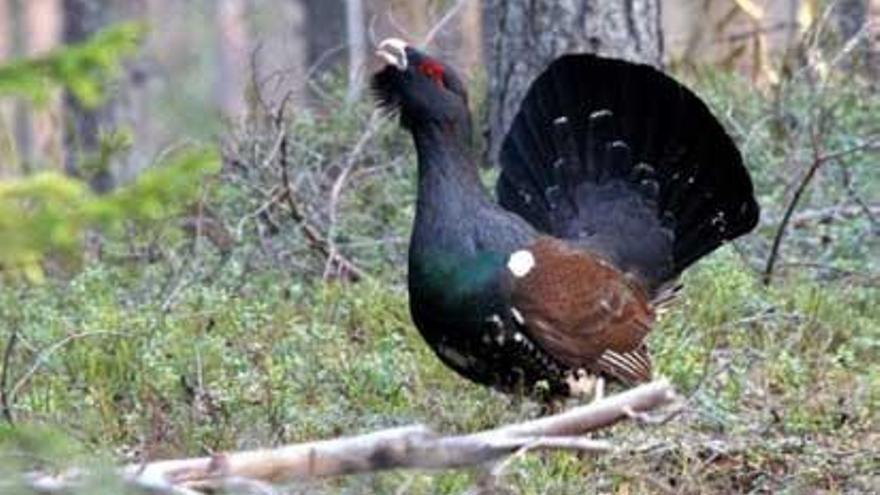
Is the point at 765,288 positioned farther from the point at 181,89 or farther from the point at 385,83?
the point at 181,89

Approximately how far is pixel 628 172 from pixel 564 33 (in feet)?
5.94

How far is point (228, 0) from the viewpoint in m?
34.8

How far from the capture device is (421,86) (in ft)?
21.6

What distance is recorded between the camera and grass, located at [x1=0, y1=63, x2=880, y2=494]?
19.6ft

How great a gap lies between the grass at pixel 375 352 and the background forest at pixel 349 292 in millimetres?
13

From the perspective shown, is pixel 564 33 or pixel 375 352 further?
pixel 564 33

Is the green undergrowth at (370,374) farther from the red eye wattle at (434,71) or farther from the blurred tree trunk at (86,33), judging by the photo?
the blurred tree trunk at (86,33)

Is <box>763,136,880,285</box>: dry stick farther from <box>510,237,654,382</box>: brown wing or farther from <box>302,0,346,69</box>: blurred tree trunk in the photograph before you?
<box>302,0,346,69</box>: blurred tree trunk

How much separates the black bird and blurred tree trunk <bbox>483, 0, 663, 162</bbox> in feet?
5.60

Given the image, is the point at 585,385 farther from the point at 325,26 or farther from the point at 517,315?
the point at 325,26

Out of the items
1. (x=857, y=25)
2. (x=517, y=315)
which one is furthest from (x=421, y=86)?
(x=857, y=25)

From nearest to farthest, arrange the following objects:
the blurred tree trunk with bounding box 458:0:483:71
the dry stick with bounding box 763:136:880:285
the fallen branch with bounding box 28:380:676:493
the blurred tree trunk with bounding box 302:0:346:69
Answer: the fallen branch with bounding box 28:380:676:493
the dry stick with bounding box 763:136:880:285
the blurred tree trunk with bounding box 458:0:483:71
the blurred tree trunk with bounding box 302:0:346:69

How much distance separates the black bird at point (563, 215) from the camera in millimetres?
6418

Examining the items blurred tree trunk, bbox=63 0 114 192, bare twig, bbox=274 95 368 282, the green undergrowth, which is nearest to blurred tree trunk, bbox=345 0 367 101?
blurred tree trunk, bbox=63 0 114 192
